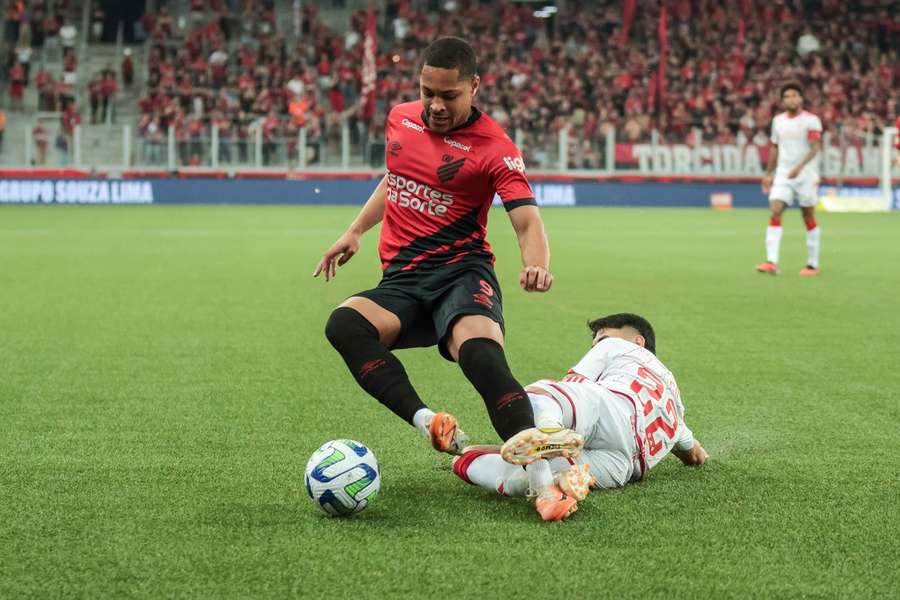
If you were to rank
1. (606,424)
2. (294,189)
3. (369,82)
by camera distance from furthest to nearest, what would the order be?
(369,82)
(294,189)
(606,424)

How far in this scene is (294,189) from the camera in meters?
32.4

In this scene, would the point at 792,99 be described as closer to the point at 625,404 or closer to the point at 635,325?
the point at 635,325

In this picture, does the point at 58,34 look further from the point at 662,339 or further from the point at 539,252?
the point at 539,252

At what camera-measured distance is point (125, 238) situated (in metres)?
20.5

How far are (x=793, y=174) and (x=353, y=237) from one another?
11.1 metres

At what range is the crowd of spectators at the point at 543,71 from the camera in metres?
33.1

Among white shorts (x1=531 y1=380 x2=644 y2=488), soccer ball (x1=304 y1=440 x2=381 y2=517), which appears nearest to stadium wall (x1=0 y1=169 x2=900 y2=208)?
white shorts (x1=531 y1=380 x2=644 y2=488)

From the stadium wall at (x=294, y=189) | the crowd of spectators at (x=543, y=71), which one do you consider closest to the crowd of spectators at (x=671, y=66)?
the crowd of spectators at (x=543, y=71)

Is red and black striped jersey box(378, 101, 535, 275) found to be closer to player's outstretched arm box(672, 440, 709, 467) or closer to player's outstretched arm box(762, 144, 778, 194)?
player's outstretched arm box(672, 440, 709, 467)

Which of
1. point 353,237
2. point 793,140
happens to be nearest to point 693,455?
point 353,237

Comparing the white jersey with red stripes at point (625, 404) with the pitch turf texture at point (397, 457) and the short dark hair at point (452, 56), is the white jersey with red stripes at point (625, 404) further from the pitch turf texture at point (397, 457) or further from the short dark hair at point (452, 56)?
the short dark hair at point (452, 56)

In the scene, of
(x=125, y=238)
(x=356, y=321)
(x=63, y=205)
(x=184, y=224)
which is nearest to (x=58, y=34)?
(x=63, y=205)

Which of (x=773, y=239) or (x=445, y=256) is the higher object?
(x=445, y=256)

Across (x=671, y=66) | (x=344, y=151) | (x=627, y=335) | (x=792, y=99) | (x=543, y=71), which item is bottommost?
(x=627, y=335)
